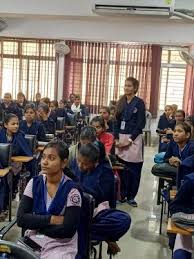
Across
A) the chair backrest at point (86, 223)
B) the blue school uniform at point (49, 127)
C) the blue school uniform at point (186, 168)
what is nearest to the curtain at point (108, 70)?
the blue school uniform at point (49, 127)

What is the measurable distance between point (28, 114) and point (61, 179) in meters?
3.36

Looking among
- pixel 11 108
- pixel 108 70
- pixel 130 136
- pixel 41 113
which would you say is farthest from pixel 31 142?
pixel 108 70

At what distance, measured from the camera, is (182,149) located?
413cm

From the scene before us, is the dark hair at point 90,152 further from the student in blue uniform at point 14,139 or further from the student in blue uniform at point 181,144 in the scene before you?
the student in blue uniform at point 14,139

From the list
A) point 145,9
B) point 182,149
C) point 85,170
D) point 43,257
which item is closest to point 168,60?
point 145,9

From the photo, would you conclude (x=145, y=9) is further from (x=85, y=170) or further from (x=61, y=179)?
(x=61, y=179)

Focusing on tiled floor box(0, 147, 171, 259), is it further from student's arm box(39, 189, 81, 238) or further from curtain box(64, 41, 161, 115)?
curtain box(64, 41, 161, 115)

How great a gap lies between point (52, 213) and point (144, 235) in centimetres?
193

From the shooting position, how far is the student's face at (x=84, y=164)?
111 inches

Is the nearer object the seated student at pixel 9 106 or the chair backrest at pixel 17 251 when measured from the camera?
the chair backrest at pixel 17 251

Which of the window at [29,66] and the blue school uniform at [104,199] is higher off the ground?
the window at [29,66]

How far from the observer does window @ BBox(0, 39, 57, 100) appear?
1137cm

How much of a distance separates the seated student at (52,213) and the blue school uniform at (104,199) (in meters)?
0.34

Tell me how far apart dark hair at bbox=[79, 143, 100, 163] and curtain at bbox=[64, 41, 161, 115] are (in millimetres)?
8440
